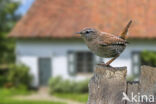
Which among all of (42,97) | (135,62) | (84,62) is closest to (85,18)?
(84,62)

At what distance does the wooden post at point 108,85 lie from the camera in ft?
8.18

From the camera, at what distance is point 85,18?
62.7 feet

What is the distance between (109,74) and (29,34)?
1714cm

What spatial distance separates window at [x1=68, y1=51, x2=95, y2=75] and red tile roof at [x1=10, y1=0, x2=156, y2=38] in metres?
1.36

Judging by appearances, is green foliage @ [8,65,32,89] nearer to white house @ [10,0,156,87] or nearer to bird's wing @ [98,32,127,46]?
white house @ [10,0,156,87]

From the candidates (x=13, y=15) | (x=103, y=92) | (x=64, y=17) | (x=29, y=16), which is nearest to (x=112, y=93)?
(x=103, y=92)

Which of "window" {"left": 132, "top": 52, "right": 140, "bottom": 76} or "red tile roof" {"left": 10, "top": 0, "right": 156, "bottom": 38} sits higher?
"red tile roof" {"left": 10, "top": 0, "right": 156, "bottom": 38}

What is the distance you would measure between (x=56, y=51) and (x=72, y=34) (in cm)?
161

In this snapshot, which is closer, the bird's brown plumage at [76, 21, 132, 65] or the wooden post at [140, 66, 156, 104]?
the wooden post at [140, 66, 156, 104]

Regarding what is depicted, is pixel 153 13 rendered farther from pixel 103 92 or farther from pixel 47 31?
pixel 103 92

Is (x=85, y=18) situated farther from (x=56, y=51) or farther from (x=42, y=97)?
(x=42, y=97)

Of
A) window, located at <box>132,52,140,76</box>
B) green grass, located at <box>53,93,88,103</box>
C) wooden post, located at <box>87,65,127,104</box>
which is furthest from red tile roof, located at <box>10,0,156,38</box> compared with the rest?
wooden post, located at <box>87,65,127,104</box>

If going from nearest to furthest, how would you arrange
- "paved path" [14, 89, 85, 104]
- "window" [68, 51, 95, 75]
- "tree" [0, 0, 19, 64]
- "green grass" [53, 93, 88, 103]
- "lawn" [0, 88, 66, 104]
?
"lawn" [0, 88, 66, 104] < "green grass" [53, 93, 88, 103] < "paved path" [14, 89, 85, 104] < "window" [68, 51, 95, 75] < "tree" [0, 0, 19, 64]

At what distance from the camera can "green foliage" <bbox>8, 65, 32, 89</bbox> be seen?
776 inches
